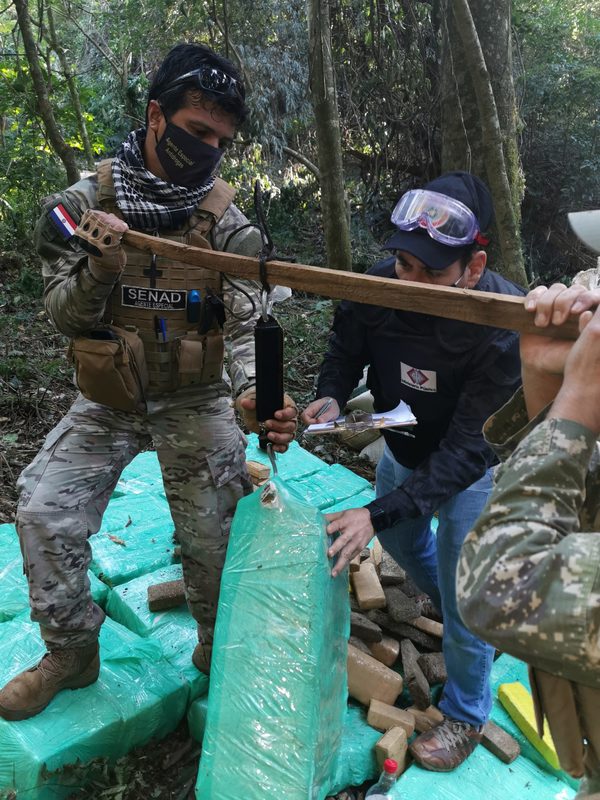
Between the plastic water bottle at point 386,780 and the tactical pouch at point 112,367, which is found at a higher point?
the tactical pouch at point 112,367

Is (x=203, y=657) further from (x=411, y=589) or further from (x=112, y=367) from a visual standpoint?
(x=112, y=367)

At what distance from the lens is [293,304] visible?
8281 millimetres

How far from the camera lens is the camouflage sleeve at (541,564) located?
88 centimetres

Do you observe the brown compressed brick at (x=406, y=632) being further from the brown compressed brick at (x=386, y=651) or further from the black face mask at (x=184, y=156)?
the black face mask at (x=184, y=156)

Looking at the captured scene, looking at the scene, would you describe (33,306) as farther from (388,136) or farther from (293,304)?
(388,136)

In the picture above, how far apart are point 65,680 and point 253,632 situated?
956 millimetres

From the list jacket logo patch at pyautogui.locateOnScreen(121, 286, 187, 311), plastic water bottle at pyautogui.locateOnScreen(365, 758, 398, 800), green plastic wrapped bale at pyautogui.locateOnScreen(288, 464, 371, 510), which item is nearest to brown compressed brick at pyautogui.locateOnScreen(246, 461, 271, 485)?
green plastic wrapped bale at pyautogui.locateOnScreen(288, 464, 371, 510)

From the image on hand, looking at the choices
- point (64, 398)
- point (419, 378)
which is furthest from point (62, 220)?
point (64, 398)

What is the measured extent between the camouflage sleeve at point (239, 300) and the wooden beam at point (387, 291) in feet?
1.77

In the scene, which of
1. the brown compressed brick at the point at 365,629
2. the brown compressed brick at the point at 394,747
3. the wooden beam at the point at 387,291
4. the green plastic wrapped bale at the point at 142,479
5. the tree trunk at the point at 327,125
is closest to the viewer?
the wooden beam at the point at 387,291

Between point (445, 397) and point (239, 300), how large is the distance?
90 centimetres

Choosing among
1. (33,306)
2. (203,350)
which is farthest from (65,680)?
(33,306)

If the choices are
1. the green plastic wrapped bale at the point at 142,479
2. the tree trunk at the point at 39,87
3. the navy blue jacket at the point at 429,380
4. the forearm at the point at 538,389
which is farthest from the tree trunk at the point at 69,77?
the forearm at the point at 538,389

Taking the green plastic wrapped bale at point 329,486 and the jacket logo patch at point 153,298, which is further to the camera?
the green plastic wrapped bale at point 329,486
